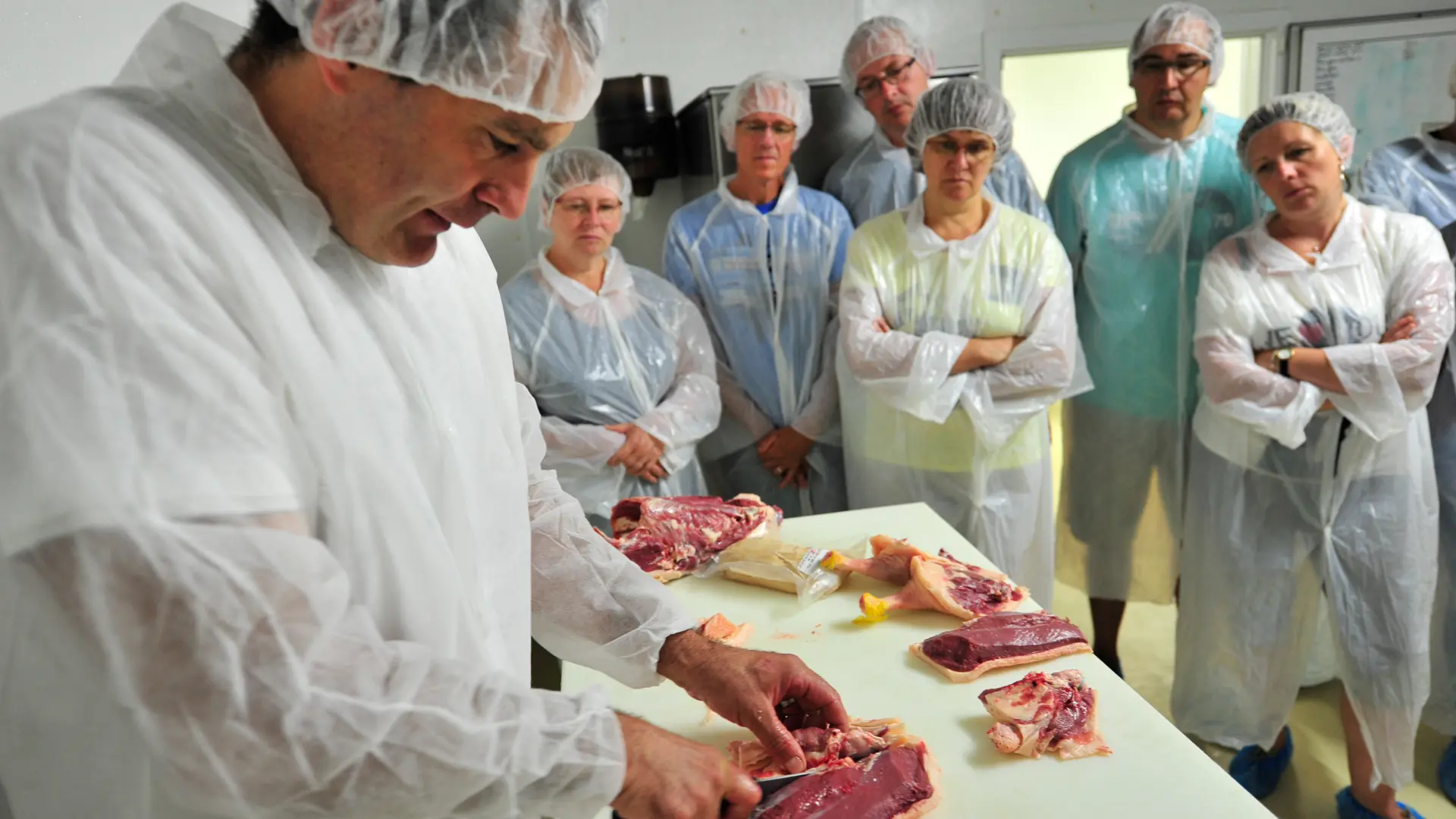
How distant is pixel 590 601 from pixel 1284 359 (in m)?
2.17

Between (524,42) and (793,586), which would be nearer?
(524,42)

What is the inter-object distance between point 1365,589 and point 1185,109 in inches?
61.3

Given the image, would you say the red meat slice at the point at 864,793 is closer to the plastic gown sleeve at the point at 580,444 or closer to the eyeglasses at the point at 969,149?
the plastic gown sleeve at the point at 580,444

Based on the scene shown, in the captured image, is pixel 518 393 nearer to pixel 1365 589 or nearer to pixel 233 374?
pixel 233 374

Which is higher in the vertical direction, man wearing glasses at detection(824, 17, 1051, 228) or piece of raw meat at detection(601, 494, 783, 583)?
man wearing glasses at detection(824, 17, 1051, 228)

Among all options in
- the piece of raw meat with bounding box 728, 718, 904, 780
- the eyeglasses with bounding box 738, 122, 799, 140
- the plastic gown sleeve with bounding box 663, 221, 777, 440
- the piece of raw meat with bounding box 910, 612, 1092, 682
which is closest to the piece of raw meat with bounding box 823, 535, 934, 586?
the piece of raw meat with bounding box 910, 612, 1092, 682

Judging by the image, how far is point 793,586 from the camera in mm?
1926

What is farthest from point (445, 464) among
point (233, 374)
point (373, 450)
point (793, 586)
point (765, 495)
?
point (765, 495)

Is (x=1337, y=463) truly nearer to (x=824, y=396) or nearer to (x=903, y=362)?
(x=903, y=362)

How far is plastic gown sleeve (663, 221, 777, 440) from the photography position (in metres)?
3.28

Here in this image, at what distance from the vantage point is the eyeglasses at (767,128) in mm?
3193

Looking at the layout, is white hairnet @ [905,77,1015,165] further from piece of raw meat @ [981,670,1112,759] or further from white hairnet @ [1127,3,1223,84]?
piece of raw meat @ [981,670,1112,759]

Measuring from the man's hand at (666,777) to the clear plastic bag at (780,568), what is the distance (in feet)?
3.02

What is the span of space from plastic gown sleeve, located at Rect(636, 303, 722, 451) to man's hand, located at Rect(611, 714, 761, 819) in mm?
1915
